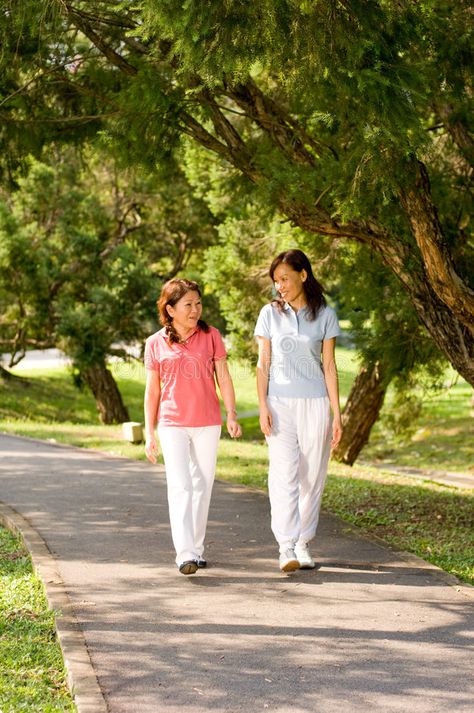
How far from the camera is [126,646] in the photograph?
5.29 meters

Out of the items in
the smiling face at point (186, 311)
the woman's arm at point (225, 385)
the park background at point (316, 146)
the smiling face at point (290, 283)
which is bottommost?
the woman's arm at point (225, 385)

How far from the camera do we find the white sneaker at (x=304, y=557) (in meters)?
6.86

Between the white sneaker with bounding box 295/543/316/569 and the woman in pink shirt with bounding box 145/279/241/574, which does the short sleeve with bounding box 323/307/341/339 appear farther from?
the white sneaker with bounding box 295/543/316/569

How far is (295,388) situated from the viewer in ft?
22.3

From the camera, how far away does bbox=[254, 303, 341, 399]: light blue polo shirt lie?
22.3 ft

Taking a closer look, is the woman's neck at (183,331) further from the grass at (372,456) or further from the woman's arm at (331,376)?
the grass at (372,456)

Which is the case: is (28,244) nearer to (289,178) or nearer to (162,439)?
(289,178)

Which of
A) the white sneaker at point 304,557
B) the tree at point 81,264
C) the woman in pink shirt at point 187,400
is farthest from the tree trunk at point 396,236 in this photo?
the tree at point 81,264

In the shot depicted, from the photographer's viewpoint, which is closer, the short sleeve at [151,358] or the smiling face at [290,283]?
the smiling face at [290,283]

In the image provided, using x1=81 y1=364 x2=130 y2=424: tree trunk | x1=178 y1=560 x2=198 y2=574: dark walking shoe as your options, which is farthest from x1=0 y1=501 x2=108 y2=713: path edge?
x1=81 y1=364 x2=130 y2=424: tree trunk

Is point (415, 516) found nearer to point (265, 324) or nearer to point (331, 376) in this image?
point (331, 376)

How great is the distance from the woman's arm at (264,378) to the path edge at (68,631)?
1696 mm

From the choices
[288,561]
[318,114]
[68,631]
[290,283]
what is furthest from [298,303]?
[68,631]

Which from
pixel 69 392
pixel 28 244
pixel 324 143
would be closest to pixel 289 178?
pixel 324 143
